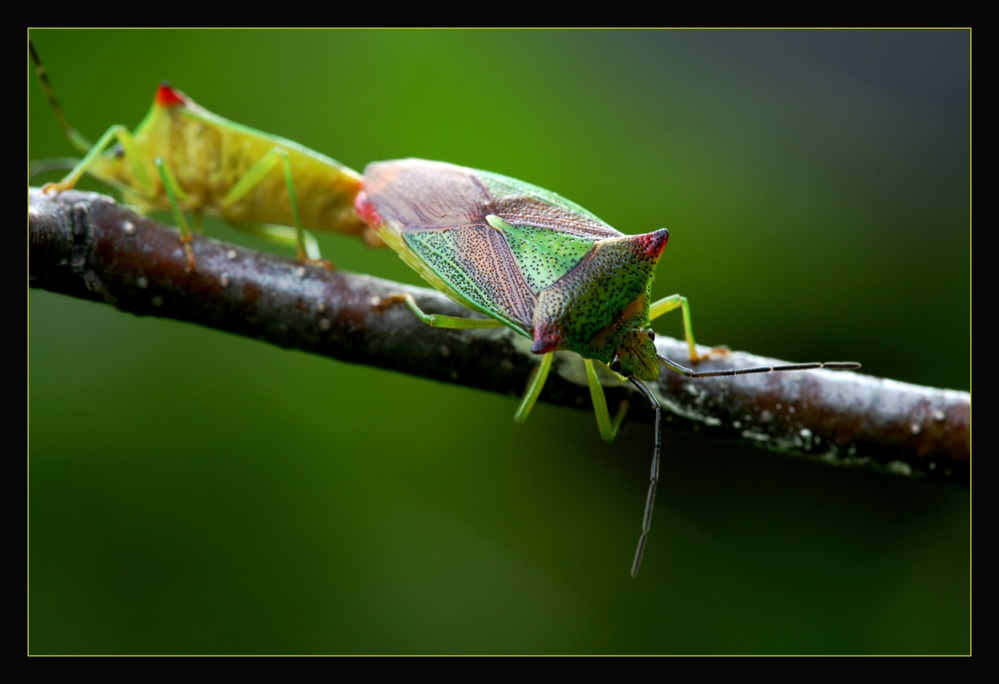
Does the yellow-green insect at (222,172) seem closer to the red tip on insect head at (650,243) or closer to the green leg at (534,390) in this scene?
the green leg at (534,390)

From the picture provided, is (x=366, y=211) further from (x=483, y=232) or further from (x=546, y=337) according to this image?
(x=546, y=337)

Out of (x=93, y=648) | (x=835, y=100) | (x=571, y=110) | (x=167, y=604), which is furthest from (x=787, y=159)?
(x=93, y=648)

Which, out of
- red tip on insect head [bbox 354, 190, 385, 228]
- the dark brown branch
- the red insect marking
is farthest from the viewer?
red tip on insect head [bbox 354, 190, 385, 228]

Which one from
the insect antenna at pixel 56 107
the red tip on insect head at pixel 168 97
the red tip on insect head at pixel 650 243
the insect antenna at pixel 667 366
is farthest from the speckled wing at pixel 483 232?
the insect antenna at pixel 56 107

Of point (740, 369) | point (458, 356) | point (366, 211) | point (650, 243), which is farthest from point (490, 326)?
point (740, 369)

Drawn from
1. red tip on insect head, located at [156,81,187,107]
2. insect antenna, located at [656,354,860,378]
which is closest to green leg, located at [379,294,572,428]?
insect antenna, located at [656,354,860,378]

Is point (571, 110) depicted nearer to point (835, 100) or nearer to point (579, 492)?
point (835, 100)

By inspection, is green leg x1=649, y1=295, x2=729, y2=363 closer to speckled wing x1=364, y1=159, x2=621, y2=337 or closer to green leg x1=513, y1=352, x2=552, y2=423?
speckled wing x1=364, y1=159, x2=621, y2=337
